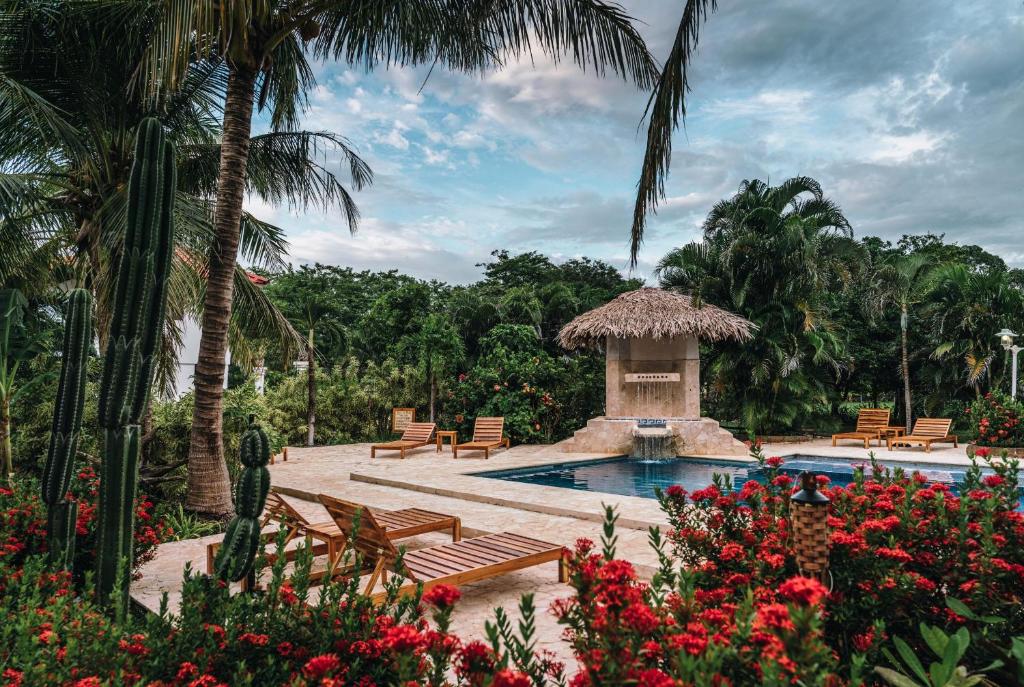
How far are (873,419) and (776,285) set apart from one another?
3700 millimetres

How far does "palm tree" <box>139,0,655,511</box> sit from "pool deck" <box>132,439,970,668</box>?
1.34 m

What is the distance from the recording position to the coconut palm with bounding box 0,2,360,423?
6469mm

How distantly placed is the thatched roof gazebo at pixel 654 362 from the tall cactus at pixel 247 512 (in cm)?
1076

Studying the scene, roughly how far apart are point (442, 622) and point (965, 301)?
16.8 meters

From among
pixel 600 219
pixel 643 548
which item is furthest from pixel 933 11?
pixel 600 219

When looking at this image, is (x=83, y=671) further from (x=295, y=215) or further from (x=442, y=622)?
(x=295, y=215)

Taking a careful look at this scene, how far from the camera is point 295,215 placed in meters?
9.06

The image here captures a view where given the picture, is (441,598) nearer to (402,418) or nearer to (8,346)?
(8,346)

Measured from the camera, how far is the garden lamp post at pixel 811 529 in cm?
Answer: 217

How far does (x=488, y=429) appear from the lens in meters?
13.5

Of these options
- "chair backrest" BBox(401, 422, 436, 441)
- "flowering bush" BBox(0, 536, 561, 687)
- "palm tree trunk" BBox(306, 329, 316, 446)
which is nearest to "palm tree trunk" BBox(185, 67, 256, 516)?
"flowering bush" BBox(0, 536, 561, 687)

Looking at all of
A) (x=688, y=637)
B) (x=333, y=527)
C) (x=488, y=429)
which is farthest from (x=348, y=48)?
(x=488, y=429)

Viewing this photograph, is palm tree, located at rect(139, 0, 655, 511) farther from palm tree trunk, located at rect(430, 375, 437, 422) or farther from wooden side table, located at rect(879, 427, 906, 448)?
wooden side table, located at rect(879, 427, 906, 448)

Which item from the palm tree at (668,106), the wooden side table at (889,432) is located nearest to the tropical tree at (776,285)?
the wooden side table at (889,432)
